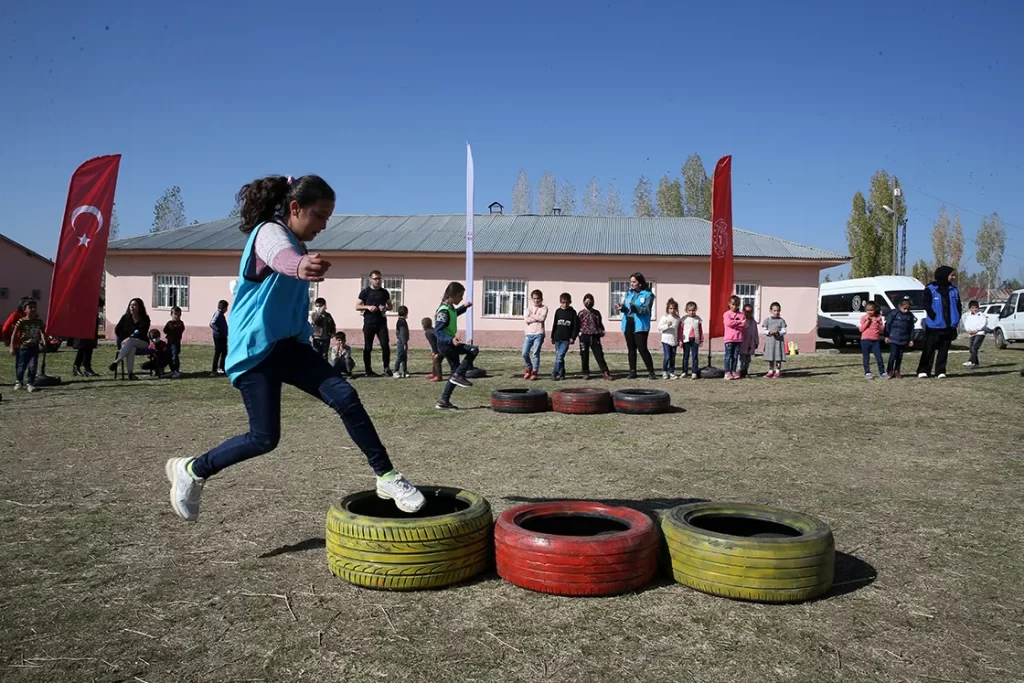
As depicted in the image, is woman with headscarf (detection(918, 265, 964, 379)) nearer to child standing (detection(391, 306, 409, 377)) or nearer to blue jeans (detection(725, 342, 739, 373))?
blue jeans (detection(725, 342, 739, 373))

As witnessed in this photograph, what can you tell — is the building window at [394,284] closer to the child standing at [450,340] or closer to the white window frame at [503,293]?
the white window frame at [503,293]

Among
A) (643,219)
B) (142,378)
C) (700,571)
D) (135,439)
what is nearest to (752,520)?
(700,571)

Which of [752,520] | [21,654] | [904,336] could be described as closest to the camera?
[21,654]

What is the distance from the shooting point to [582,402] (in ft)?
31.9

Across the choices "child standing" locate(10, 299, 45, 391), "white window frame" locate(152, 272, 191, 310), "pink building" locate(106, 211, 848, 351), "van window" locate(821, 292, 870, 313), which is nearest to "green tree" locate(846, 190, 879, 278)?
"van window" locate(821, 292, 870, 313)

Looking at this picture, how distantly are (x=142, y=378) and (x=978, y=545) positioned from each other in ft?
49.8

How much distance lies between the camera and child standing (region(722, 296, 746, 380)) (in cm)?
1520

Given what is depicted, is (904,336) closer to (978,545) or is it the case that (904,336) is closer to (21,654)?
(978,545)

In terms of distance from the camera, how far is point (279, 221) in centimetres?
379

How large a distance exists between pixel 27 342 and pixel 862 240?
52.5 metres

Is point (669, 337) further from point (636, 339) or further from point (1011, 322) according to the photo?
point (1011, 322)

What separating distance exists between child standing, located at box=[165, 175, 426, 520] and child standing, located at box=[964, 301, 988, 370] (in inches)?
704

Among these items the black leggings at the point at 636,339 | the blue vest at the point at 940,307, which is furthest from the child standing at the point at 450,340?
the blue vest at the point at 940,307

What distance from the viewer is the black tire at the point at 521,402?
9.85 metres
